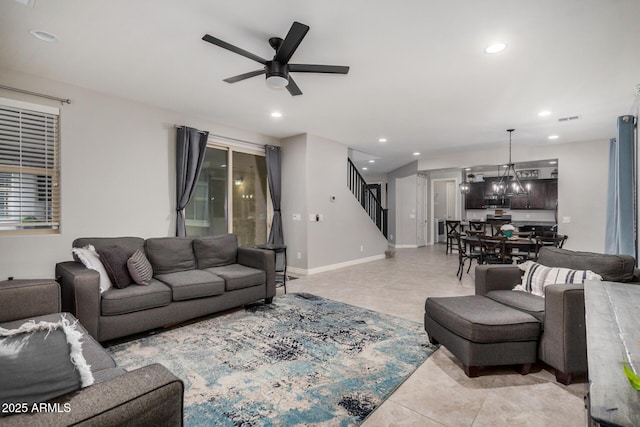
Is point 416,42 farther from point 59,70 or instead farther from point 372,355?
point 59,70

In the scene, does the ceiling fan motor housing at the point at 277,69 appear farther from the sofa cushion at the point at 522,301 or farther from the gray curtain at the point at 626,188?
the gray curtain at the point at 626,188

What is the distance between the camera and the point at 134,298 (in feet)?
9.16

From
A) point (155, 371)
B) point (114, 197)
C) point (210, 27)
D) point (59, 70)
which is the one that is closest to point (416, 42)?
point (210, 27)

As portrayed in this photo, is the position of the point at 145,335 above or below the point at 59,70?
below

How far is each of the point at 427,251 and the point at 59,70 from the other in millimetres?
8635

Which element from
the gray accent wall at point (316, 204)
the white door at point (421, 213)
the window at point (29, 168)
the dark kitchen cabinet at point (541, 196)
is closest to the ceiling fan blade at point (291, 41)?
the window at point (29, 168)

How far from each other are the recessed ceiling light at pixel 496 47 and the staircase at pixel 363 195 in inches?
173

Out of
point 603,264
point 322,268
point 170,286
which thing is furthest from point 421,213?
point 170,286

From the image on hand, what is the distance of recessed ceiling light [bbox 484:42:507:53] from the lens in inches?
102

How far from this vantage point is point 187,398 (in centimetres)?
193

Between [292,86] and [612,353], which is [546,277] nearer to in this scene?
[612,353]

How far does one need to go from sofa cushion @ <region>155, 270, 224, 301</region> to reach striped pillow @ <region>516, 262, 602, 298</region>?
3.05 meters

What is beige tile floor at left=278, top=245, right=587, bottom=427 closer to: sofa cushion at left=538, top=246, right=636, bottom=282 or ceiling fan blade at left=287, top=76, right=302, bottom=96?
sofa cushion at left=538, top=246, right=636, bottom=282

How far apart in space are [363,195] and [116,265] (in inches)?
224
